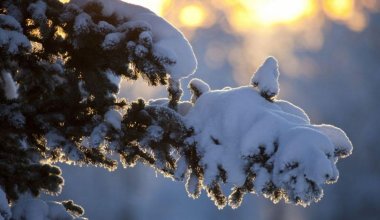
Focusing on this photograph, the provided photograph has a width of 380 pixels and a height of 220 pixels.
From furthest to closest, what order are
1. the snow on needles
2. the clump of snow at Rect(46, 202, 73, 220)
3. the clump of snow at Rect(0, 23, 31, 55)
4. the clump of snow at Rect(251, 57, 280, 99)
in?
1. the clump of snow at Rect(46, 202, 73, 220)
2. the clump of snow at Rect(251, 57, 280, 99)
3. the clump of snow at Rect(0, 23, 31, 55)
4. the snow on needles

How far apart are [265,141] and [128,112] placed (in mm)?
1078

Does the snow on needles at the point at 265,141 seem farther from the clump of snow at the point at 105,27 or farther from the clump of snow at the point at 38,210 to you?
the clump of snow at the point at 38,210

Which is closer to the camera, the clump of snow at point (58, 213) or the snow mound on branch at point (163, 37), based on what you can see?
the snow mound on branch at point (163, 37)

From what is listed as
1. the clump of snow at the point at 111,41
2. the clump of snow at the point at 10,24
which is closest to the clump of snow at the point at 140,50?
the clump of snow at the point at 111,41

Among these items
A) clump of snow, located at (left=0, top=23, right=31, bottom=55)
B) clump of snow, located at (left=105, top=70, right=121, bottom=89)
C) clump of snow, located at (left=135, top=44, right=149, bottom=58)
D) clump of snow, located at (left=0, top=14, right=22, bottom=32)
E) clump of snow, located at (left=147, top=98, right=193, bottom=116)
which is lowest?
clump of snow, located at (left=147, top=98, right=193, bottom=116)

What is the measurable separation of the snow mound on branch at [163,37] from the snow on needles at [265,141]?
397 millimetres

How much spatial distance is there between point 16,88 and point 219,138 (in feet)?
5.34

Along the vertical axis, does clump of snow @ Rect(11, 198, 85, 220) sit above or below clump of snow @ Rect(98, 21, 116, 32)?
below

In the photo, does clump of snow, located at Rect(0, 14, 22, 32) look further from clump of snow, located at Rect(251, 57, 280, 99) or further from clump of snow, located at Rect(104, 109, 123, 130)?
clump of snow, located at Rect(251, 57, 280, 99)

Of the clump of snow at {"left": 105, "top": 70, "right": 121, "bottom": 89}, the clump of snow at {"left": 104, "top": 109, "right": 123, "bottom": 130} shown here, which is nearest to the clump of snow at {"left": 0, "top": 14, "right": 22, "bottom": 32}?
the clump of snow at {"left": 105, "top": 70, "right": 121, "bottom": 89}

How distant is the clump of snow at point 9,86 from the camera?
159 inches

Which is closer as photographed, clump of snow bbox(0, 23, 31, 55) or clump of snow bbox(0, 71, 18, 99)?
clump of snow bbox(0, 23, 31, 55)

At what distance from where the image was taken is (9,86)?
13.9 feet

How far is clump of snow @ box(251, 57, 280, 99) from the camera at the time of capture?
399 cm
